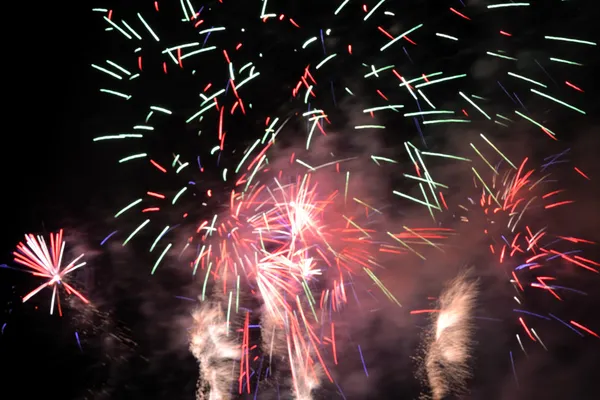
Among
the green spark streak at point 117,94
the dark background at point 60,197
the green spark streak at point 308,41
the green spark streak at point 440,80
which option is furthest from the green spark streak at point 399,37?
the green spark streak at point 117,94

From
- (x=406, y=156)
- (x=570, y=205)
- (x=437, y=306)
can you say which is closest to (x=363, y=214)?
(x=406, y=156)

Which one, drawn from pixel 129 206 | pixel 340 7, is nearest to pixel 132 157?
pixel 129 206

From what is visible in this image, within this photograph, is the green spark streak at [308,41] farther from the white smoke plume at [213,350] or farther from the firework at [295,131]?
the white smoke plume at [213,350]

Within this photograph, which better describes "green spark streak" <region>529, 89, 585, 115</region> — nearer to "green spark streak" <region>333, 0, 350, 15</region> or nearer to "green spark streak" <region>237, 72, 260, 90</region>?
"green spark streak" <region>333, 0, 350, 15</region>

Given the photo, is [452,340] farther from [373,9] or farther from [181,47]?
[181,47]

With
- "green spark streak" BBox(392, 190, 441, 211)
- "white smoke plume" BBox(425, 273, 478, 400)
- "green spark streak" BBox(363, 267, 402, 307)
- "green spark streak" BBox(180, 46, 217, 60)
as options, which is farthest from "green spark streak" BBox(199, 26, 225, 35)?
"white smoke plume" BBox(425, 273, 478, 400)
